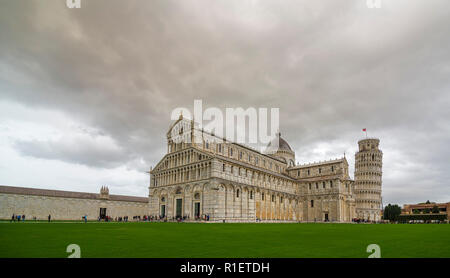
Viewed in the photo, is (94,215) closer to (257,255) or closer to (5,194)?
(5,194)

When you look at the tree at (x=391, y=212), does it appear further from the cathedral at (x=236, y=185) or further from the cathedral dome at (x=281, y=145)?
the cathedral dome at (x=281, y=145)

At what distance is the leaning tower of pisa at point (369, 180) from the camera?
10719cm

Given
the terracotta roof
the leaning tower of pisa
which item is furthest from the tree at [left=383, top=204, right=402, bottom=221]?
the terracotta roof

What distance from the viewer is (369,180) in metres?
109

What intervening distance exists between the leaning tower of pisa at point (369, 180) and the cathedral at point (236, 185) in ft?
116

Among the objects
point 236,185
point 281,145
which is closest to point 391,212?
point 281,145

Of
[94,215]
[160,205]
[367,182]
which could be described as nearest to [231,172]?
[160,205]

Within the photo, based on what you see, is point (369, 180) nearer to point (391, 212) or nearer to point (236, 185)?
point (391, 212)

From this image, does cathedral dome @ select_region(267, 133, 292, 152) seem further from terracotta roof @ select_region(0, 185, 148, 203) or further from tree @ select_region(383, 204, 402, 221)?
tree @ select_region(383, 204, 402, 221)

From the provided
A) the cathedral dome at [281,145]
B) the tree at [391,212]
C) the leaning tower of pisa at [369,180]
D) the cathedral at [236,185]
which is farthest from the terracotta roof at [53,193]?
the tree at [391,212]

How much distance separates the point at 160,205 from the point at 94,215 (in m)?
14.3

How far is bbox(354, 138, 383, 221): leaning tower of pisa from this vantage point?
352 feet
